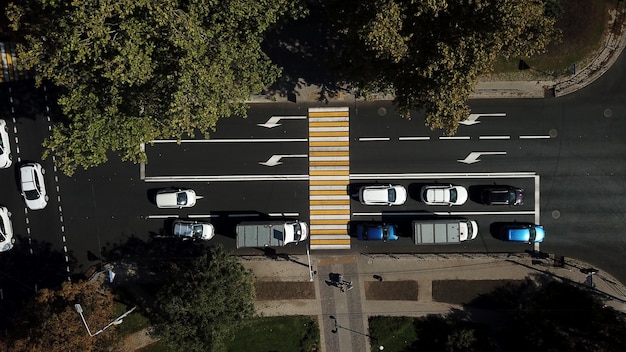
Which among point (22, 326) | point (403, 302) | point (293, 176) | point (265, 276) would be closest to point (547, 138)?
point (403, 302)

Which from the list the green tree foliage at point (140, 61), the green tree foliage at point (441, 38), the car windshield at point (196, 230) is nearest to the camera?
the green tree foliage at point (140, 61)

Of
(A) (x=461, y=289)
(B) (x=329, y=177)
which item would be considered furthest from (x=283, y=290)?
(A) (x=461, y=289)

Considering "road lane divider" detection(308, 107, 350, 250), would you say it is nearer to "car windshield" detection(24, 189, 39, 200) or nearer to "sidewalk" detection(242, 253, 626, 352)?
"sidewalk" detection(242, 253, 626, 352)

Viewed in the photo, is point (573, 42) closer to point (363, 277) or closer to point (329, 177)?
point (329, 177)

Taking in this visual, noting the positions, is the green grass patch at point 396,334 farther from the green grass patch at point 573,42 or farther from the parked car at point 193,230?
the green grass patch at point 573,42

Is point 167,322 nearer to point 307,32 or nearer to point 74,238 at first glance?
point 74,238

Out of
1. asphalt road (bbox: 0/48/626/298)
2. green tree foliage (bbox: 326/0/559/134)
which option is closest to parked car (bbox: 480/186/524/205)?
asphalt road (bbox: 0/48/626/298)

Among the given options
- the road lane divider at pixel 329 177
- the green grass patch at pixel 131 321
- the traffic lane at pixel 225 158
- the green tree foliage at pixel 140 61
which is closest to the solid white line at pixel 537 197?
the road lane divider at pixel 329 177
